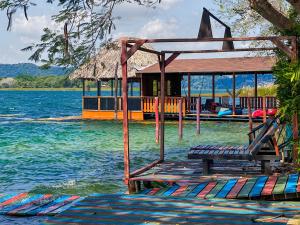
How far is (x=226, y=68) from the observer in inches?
1235

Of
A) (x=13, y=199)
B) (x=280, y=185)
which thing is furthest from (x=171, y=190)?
(x=13, y=199)

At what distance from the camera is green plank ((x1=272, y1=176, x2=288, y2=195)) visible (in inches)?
338

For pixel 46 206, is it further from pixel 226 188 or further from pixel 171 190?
pixel 226 188

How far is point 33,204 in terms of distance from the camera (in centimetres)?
1008

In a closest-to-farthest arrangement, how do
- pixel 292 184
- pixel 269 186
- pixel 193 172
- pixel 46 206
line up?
pixel 292 184 → pixel 269 186 → pixel 46 206 → pixel 193 172

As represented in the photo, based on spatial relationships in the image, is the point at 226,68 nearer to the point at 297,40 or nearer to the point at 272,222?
the point at 297,40

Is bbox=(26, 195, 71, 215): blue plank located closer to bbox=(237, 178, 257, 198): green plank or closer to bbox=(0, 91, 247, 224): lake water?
bbox=(0, 91, 247, 224): lake water

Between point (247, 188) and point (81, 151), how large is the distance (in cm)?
1347

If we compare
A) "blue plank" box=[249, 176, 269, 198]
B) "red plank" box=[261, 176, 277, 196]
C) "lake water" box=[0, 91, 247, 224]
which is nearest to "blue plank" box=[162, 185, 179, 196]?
"blue plank" box=[249, 176, 269, 198]

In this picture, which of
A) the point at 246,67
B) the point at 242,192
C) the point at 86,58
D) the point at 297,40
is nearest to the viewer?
the point at 86,58

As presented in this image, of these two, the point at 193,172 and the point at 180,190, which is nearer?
the point at 180,190

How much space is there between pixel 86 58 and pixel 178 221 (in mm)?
2630

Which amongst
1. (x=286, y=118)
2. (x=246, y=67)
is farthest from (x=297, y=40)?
(x=246, y=67)

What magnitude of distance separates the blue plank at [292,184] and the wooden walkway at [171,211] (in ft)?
0.74
